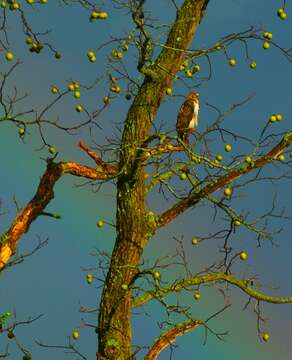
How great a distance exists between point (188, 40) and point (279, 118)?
5.90 ft

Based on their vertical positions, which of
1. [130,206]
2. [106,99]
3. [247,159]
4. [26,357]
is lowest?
[26,357]

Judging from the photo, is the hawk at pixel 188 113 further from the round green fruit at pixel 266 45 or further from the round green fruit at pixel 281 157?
the round green fruit at pixel 281 157

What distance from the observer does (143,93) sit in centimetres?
975

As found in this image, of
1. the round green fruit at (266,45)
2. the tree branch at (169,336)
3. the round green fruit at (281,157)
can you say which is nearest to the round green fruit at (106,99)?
the round green fruit at (266,45)

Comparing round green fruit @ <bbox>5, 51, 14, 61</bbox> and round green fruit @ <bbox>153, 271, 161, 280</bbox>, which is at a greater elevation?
round green fruit @ <bbox>5, 51, 14, 61</bbox>

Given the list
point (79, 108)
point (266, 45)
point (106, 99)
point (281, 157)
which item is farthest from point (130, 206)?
point (266, 45)

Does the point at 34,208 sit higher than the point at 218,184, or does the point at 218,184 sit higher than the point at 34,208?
the point at 218,184

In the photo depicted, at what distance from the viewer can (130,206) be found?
30.7 ft

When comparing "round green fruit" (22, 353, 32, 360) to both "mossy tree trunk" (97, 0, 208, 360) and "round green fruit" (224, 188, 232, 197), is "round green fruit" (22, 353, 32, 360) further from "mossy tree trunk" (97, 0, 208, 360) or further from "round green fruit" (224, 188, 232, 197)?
"round green fruit" (224, 188, 232, 197)

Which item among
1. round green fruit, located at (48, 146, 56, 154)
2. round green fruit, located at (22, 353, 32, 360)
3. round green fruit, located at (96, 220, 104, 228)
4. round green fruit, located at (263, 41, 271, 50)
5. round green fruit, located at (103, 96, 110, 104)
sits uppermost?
round green fruit, located at (263, 41, 271, 50)

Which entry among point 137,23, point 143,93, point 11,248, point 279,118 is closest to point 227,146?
point 279,118

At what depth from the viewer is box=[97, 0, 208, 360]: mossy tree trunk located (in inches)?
356

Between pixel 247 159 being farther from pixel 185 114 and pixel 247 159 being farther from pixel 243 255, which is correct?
pixel 185 114

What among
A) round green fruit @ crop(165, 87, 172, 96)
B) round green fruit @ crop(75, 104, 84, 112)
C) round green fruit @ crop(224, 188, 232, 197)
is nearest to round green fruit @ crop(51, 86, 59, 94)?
round green fruit @ crop(75, 104, 84, 112)
